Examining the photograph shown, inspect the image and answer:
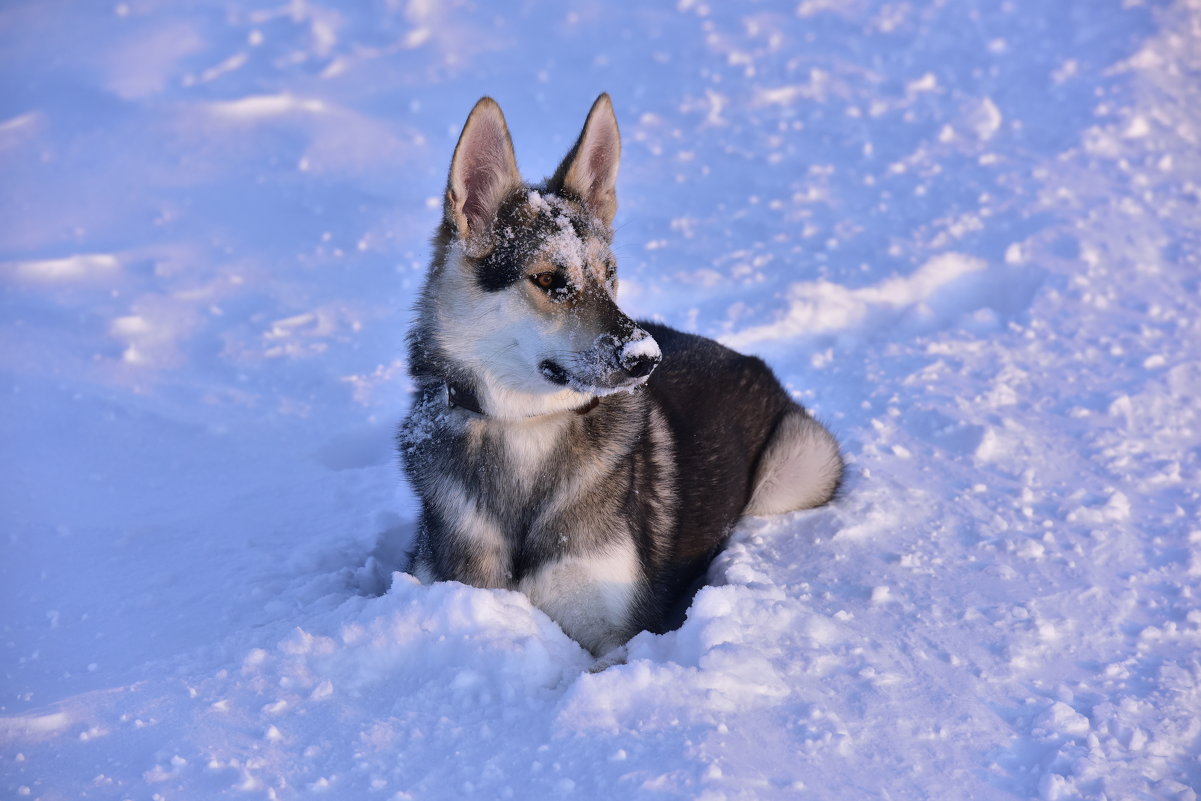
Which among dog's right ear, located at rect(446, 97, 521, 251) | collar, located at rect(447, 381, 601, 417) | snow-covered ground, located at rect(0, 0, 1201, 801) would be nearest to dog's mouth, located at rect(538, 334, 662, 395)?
collar, located at rect(447, 381, 601, 417)

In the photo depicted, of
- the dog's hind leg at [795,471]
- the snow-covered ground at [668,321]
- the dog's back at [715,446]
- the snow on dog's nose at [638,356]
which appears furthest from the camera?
the dog's hind leg at [795,471]

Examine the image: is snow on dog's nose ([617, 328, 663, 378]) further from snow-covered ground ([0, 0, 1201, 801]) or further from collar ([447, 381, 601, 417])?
snow-covered ground ([0, 0, 1201, 801])

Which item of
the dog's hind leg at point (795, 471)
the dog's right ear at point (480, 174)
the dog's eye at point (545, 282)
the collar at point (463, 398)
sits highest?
the dog's right ear at point (480, 174)

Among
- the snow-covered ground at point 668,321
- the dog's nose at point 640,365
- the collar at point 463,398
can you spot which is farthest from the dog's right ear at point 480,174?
the snow-covered ground at point 668,321

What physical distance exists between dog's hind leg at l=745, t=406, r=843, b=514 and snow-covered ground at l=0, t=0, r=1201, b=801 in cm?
14

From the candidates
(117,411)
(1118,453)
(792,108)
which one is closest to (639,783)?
(1118,453)

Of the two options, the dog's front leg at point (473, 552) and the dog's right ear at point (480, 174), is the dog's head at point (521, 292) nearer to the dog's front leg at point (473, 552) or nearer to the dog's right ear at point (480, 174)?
the dog's right ear at point (480, 174)

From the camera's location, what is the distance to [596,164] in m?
3.35

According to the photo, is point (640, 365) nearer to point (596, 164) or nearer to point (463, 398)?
point (463, 398)

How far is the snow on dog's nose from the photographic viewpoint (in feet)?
9.12

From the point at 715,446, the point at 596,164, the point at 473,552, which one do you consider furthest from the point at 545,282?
the point at 715,446

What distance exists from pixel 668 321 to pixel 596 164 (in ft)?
8.02

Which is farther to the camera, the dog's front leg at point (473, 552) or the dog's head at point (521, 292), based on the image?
the dog's front leg at point (473, 552)

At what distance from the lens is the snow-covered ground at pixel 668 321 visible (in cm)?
260
